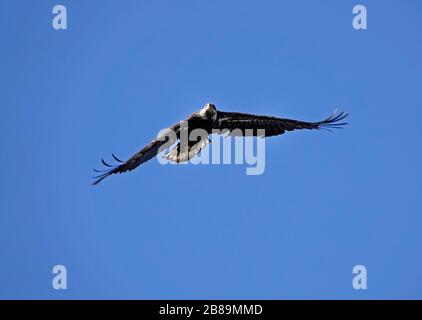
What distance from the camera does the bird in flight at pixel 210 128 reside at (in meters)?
21.8

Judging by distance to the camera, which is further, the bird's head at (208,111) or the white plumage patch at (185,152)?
the white plumage patch at (185,152)

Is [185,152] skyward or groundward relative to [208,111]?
groundward

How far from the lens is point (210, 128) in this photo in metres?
22.9

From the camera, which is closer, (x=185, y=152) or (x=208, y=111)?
(x=208, y=111)

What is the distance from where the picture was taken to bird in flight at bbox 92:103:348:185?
2177cm

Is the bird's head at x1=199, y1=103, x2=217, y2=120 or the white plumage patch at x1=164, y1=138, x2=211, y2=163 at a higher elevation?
the bird's head at x1=199, y1=103, x2=217, y2=120

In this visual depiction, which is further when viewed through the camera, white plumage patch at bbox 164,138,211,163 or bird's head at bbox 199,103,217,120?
white plumage patch at bbox 164,138,211,163

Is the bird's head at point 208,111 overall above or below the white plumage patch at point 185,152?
above
